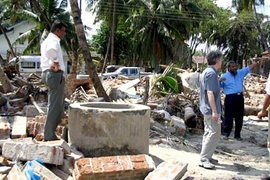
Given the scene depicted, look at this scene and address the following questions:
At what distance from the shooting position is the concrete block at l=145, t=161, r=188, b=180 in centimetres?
475

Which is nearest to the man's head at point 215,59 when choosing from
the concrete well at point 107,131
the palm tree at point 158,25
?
the concrete well at point 107,131

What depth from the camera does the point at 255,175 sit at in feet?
19.6

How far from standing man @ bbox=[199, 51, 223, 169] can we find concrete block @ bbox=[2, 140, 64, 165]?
2.16 m

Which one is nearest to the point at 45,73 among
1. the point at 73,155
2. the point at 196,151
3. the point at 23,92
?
the point at 73,155

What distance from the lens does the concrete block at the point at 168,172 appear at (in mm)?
4754

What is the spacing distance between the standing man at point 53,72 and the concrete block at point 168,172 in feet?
5.51

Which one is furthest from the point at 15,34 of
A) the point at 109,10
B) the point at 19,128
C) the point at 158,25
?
the point at 19,128

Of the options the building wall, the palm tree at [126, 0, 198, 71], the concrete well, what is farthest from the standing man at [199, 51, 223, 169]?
the building wall

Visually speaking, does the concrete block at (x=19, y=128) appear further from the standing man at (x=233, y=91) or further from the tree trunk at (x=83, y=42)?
the standing man at (x=233, y=91)

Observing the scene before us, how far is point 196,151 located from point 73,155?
2905 mm

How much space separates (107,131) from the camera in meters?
5.69

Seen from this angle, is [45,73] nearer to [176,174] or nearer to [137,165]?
[137,165]

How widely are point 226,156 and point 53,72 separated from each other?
11.3 feet

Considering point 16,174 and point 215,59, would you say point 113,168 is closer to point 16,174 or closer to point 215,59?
point 16,174
